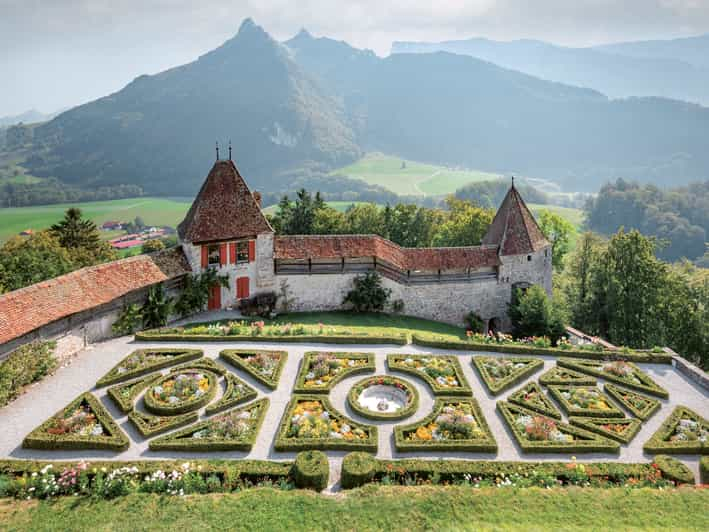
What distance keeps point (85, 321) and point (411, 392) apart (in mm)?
16147

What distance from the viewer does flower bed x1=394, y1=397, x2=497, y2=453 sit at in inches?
699

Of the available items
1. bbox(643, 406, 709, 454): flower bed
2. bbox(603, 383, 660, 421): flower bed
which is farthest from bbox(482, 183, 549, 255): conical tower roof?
bbox(643, 406, 709, 454): flower bed

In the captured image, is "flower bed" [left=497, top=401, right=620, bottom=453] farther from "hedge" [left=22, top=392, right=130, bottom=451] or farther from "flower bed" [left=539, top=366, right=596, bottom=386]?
"hedge" [left=22, top=392, right=130, bottom=451]

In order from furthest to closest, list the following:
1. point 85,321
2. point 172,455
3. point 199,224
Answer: point 199,224, point 85,321, point 172,455

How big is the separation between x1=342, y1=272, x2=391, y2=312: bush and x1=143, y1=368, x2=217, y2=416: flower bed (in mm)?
Result: 12321

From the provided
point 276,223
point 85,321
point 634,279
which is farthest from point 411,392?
point 276,223

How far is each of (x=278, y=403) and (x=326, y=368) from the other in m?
3.14

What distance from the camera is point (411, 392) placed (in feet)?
70.4

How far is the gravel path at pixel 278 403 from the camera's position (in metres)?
17.4

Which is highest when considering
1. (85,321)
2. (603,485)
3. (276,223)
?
(276,223)

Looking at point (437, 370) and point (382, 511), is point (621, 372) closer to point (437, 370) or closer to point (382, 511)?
point (437, 370)

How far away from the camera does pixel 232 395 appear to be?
819 inches

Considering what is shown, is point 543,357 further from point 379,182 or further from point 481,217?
point 379,182

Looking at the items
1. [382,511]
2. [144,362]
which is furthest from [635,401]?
[144,362]
